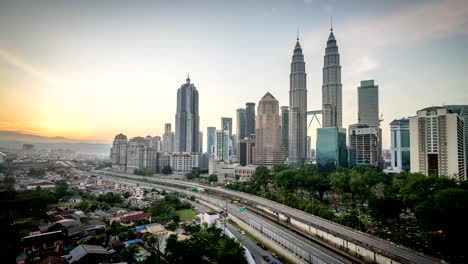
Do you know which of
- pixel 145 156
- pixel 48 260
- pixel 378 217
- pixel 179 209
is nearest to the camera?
pixel 48 260

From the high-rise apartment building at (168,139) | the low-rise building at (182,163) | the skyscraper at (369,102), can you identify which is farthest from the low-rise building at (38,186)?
the skyscraper at (369,102)

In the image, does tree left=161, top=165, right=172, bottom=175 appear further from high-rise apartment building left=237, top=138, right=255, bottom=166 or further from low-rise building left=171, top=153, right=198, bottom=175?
high-rise apartment building left=237, top=138, right=255, bottom=166

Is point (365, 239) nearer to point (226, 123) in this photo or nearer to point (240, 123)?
point (240, 123)

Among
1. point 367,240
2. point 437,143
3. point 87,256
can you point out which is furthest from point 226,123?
point 87,256

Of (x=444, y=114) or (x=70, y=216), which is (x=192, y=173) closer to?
(x=70, y=216)

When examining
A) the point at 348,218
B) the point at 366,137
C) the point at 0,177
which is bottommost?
the point at 348,218

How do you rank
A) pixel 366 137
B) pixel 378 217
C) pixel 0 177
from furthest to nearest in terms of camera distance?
1. pixel 366 137
2. pixel 378 217
3. pixel 0 177

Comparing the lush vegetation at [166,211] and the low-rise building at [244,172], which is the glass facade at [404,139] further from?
the lush vegetation at [166,211]

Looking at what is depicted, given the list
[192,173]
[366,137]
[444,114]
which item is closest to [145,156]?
[192,173]
